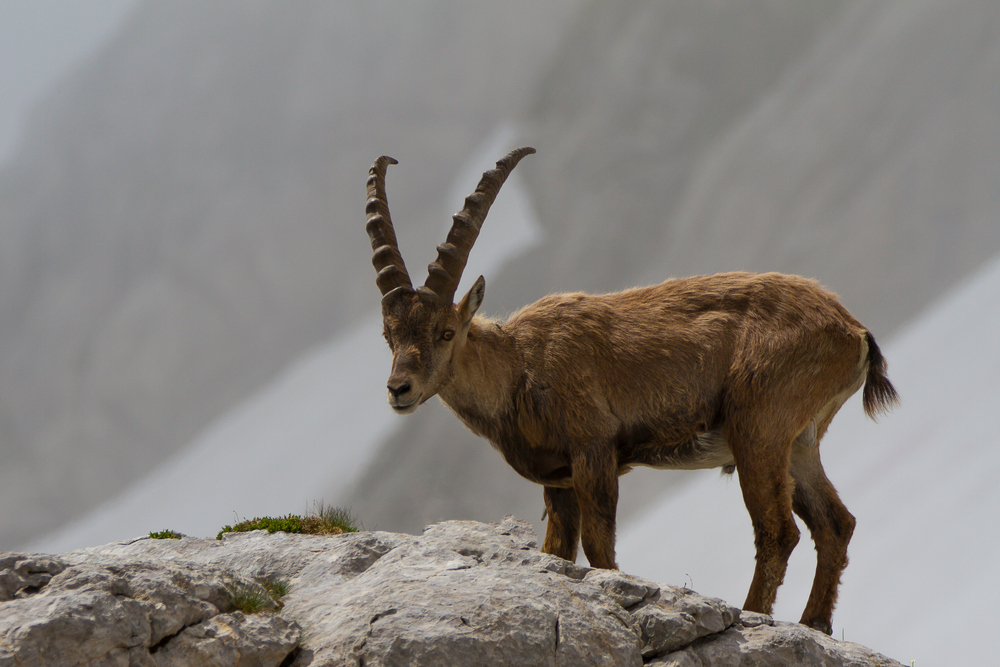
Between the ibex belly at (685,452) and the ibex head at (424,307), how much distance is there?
2.14m

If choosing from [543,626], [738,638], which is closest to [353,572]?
[543,626]

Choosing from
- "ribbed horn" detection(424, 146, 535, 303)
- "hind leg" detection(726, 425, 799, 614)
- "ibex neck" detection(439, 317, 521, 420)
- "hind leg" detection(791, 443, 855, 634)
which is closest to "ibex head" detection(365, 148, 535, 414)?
"ribbed horn" detection(424, 146, 535, 303)

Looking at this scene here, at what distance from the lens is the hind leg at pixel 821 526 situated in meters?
9.41

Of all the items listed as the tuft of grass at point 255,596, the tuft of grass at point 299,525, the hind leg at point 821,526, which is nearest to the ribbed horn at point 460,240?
the tuft of grass at point 299,525

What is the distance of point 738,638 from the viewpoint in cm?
729

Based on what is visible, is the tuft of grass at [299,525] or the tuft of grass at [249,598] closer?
the tuft of grass at [249,598]

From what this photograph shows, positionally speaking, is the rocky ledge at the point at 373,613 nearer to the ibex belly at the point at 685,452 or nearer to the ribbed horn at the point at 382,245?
the ibex belly at the point at 685,452

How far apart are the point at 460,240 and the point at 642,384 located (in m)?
2.31

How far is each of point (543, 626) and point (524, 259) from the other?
86.3ft

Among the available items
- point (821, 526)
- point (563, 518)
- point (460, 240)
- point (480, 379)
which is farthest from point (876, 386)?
point (460, 240)

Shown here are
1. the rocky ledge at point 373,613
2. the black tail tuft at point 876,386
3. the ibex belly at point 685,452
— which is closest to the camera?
the rocky ledge at point 373,613

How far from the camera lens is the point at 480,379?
9359 millimetres

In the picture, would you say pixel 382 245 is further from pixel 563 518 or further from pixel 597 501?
pixel 563 518

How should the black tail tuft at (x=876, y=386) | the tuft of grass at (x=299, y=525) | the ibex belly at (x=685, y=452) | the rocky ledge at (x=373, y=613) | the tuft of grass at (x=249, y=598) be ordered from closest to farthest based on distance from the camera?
the rocky ledge at (x=373, y=613), the tuft of grass at (x=249, y=598), the tuft of grass at (x=299, y=525), the ibex belly at (x=685, y=452), the black tail tuft at (x=876, y=386)
